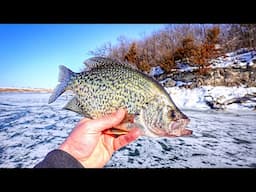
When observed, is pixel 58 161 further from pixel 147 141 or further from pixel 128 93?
pixel 147 141

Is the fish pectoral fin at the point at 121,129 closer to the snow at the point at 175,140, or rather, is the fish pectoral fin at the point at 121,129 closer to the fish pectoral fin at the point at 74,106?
the fish pectoral fin at the point at 74,106

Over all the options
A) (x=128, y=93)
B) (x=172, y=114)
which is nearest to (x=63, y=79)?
(x=128, y=93)

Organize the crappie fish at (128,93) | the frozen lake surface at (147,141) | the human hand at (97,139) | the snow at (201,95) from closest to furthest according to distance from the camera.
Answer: the human hand at (97,139) < the crappie fish at (128,93) < the frozen lake surface at (147,141) < the snow at (201,95)

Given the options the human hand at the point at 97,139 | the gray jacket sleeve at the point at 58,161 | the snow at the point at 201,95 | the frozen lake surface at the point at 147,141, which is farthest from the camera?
the snow at the point at 201,95

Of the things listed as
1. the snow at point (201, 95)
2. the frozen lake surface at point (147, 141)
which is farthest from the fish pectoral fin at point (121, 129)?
the snow at point (201, 95)
